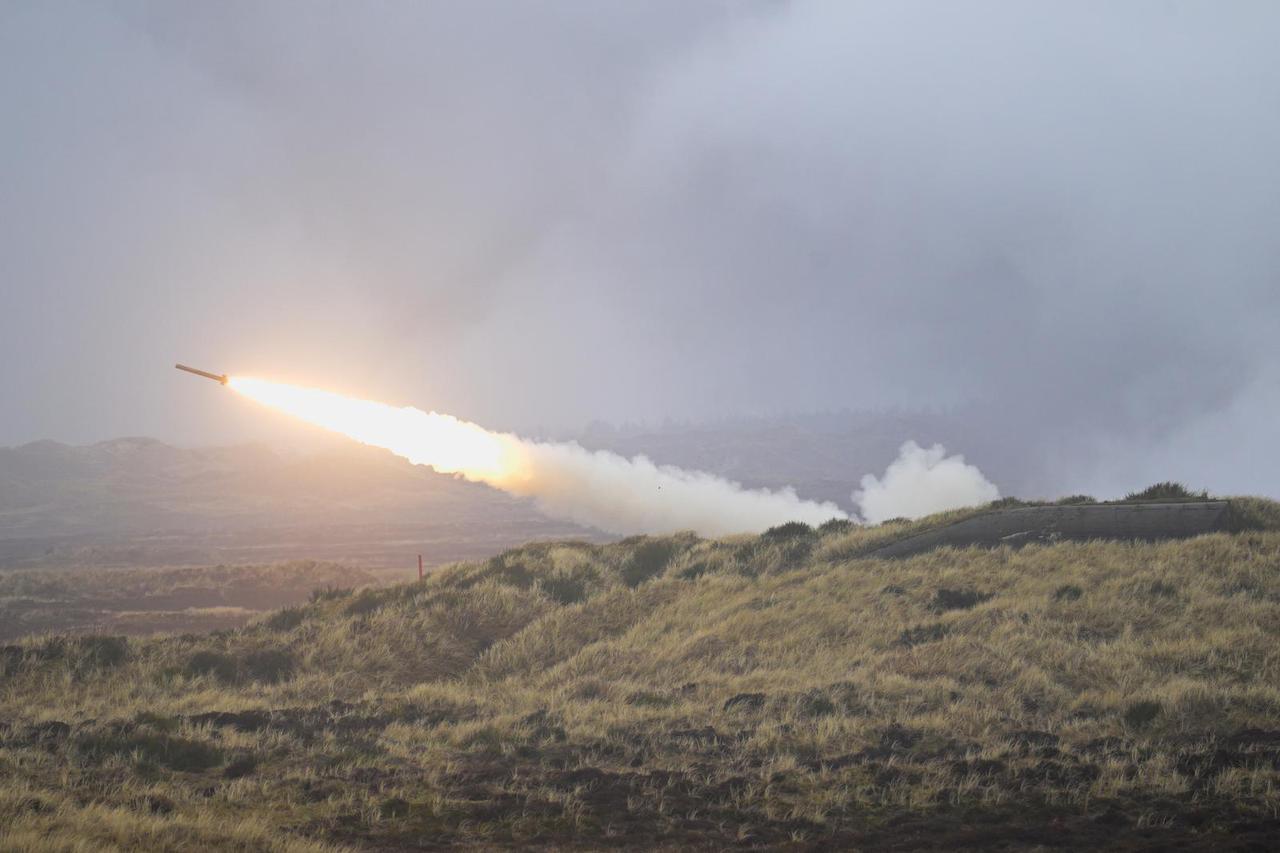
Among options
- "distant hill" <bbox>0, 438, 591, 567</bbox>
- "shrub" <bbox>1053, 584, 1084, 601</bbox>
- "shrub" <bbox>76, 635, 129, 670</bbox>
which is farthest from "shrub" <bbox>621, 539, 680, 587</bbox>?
"distant hill" <bbox>0, 438, 591, 567</bbox>

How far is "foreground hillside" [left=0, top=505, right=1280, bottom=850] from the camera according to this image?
42.4 ft

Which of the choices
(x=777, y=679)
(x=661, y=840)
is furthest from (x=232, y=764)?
(x=777, y=679)

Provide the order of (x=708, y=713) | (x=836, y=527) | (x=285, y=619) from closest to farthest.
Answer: (x=708, y=713) < (x=285, y=619) < (x=836, y=527)

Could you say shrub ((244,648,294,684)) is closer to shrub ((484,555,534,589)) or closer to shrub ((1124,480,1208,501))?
shrub ((484,555,534,589))

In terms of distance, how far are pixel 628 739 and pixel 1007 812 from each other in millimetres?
6601

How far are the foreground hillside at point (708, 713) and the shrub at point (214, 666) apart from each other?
0.28ft

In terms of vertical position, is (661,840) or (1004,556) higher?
(1004,556)

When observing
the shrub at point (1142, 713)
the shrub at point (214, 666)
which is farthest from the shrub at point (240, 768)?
the shrub at point (1142, 713)

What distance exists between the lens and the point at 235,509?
14688 cm

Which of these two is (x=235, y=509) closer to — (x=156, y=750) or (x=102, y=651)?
(x=102, y=651)

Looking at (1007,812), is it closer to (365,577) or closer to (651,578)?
(651,578)

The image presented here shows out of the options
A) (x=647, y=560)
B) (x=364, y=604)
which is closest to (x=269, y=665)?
(x=364, y=604)

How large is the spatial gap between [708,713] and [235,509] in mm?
140986

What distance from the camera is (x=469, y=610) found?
29.6 m
